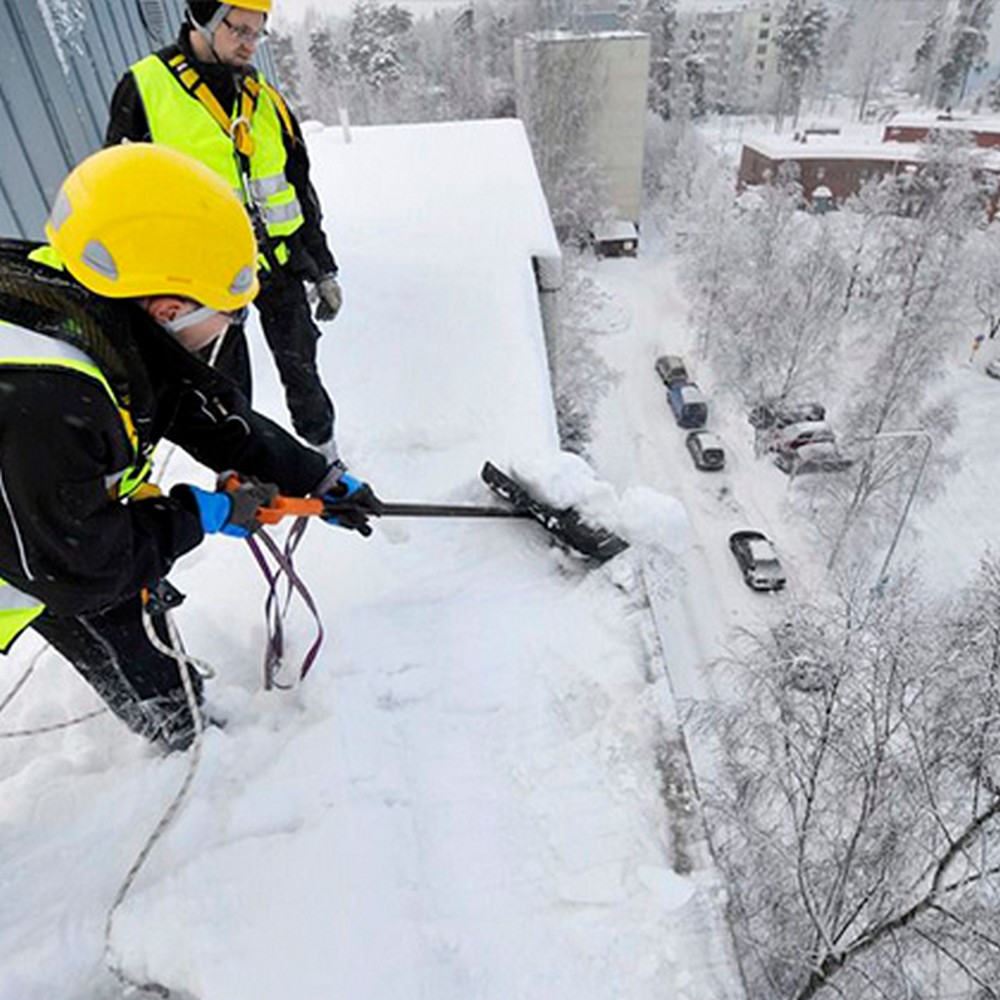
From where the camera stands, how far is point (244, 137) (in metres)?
2.77

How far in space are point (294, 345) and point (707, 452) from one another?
13.1m

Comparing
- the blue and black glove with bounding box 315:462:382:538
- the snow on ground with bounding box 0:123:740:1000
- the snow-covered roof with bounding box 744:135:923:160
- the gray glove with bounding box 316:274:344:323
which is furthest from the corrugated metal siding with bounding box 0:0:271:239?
the snow-covered roof with bounding box 744:135:923:160

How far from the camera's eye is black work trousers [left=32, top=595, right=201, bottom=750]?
1.91 m

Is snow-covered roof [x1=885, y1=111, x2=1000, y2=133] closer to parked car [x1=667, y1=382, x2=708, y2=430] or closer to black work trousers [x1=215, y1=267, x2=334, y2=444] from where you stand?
parked car [x1=667, y1=382, x2=708, y2=430]

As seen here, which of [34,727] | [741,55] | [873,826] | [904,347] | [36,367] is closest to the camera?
[36,367]

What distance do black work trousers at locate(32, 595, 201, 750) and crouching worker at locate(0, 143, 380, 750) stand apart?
9cm

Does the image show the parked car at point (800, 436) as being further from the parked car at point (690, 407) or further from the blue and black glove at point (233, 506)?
the blue and black glove at point (233, 506)

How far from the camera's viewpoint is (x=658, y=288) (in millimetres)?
23547

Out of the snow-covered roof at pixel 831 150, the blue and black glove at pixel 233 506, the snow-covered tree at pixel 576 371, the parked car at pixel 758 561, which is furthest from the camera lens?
the snow-covered roof at pixel 831 150

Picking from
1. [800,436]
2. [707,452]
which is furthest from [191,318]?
[800,436]

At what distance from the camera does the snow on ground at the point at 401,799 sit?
1694 millimetres

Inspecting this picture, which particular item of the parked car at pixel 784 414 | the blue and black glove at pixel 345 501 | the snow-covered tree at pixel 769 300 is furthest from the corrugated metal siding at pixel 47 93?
the snow-covered tree at pixel 769 300

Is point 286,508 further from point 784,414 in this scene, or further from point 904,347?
point 904,347

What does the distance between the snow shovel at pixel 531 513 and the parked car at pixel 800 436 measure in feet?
43.9
